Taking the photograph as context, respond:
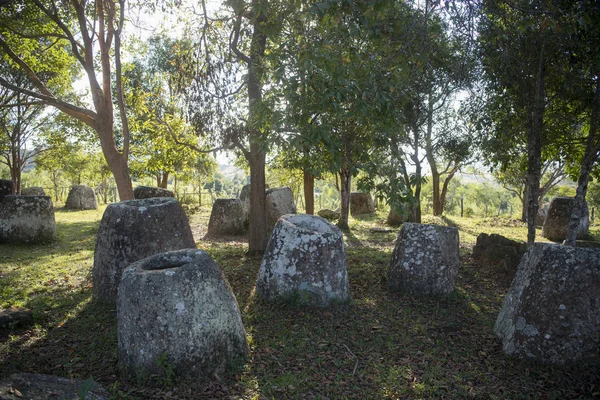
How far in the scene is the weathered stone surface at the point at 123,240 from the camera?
19.8 ft

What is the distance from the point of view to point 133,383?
394 centimetres

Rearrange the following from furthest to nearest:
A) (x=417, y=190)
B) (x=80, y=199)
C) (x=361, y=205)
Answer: (x=80, y=199)
(x=361, y=205)
(x=417, y=190)

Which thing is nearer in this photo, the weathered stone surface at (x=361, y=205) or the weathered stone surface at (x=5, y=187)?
the weathered stone surface at (x=5, y=187)

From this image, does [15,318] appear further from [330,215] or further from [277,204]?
[330,215]

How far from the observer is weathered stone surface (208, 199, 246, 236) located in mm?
13898

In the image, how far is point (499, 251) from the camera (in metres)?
8.81

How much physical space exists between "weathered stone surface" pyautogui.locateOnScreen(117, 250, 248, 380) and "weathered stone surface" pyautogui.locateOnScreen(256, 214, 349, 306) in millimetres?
1942

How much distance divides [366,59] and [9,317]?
6111 millimetres

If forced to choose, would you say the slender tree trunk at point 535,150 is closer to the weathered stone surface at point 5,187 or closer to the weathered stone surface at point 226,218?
the weathered stone surface at point 226,218

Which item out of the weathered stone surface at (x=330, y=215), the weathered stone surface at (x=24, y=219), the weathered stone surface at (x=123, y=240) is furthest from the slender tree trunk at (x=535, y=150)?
the weathered stone surface at (x=24, y=219)

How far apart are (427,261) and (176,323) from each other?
4720 mm

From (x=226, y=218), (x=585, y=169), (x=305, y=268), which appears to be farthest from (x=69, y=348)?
(x=585, y=169)

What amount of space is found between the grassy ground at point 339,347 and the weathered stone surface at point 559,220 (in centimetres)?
878

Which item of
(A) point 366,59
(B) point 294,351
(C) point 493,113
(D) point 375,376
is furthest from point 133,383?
(C) point 493,113
